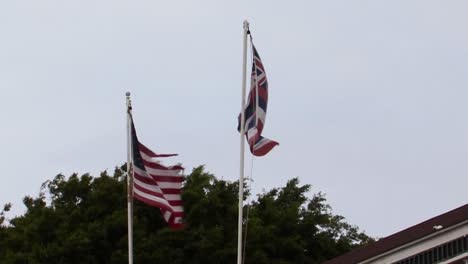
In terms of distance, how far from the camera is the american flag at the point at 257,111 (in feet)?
107

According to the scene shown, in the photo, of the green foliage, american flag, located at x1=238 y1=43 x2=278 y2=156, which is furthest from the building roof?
the green foliage

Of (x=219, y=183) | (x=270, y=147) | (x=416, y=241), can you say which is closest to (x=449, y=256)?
(x=416, y=241)

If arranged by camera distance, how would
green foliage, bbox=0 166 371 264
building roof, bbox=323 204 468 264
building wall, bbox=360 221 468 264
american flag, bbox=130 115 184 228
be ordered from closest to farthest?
american flag, bbox=130 115 184 228 < building wall, bbox=360 221 468 264 < building roof, bbox=323 204 468 264 < green foliage, bbox=0 166 371 264

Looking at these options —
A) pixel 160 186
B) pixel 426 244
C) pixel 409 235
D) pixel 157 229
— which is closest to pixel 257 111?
pixel 160 186

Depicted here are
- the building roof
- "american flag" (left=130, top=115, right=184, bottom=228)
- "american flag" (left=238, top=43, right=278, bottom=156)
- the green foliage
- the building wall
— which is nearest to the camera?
"american flag" (left=238, top=43, right=278, bottom=156)

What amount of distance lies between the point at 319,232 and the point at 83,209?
1050cm

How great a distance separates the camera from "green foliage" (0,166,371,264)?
176 ft

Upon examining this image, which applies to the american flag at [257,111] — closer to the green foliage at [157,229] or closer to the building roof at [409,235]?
the building roof at [409,235]

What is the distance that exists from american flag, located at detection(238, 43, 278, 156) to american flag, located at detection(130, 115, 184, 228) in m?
2.20

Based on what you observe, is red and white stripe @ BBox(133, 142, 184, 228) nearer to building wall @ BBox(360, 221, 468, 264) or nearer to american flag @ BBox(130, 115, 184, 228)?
american flag @ BBox(130, 115, 184, 228)

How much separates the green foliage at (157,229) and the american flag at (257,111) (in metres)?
20.6

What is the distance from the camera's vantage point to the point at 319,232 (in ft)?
194

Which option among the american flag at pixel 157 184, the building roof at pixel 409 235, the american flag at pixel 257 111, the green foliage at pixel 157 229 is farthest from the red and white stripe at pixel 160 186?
the green foliage at pixel 157 229

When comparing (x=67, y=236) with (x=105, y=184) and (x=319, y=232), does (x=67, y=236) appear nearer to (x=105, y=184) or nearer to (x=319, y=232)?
(x=105, y=184)
